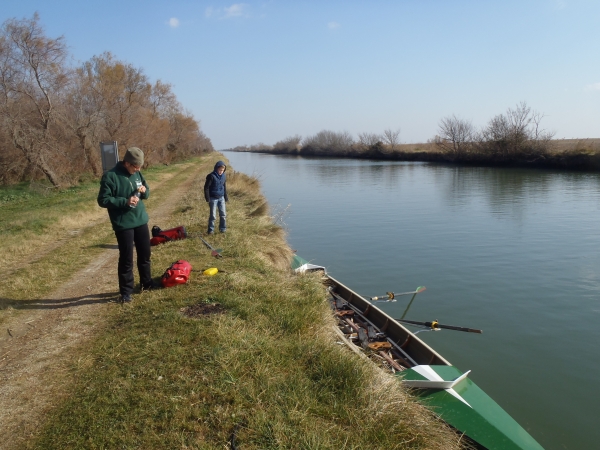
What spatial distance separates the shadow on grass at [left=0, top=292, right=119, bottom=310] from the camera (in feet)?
21.1

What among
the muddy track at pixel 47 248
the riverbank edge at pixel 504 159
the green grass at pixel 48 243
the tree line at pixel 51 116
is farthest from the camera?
the riverbank edge at pixel 504 159

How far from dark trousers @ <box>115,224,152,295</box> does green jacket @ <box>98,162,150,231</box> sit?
0.39ft

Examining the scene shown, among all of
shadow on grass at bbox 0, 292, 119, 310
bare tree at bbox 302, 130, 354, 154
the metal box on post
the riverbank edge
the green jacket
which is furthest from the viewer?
bare tree at bbox 302, 130, 354, 154

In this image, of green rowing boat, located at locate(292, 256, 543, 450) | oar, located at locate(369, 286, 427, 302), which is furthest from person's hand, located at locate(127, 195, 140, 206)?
oar, located at locate(369, 286, 427, 302)

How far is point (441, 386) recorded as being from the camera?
550cm

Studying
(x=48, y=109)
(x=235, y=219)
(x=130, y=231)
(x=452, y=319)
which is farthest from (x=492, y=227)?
(x=48, y=109)

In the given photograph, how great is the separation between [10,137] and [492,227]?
2270cm

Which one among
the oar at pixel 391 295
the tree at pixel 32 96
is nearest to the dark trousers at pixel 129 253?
the oar at pixel 391 295

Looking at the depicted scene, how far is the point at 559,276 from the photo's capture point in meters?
11.9

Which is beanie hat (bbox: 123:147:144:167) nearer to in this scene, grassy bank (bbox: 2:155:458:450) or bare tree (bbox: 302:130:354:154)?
grassy bank (bbox: 2:155:458:450)

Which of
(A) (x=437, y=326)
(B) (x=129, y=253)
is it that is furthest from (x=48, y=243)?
(A) (x=437, y=326)

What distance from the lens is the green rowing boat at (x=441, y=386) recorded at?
483 cm

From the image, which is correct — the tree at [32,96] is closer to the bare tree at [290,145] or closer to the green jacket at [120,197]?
the green jacket at [120,197]

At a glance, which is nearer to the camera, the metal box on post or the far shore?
the metal box on post
